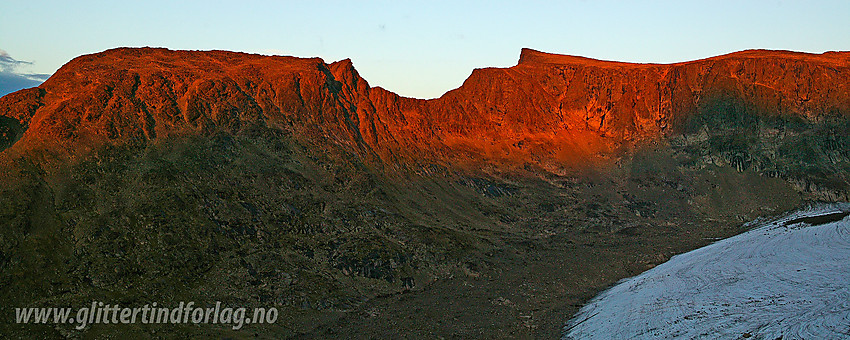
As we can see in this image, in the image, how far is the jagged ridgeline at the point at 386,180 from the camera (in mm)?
55844

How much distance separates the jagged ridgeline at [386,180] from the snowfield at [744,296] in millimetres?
8318

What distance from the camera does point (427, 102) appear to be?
144 m

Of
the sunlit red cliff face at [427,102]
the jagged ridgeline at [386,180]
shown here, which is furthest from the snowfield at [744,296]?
the sunlit red cliff face at [427,102]

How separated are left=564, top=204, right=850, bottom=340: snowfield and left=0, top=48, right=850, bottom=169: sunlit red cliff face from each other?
6505cm

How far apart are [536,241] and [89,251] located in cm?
6441

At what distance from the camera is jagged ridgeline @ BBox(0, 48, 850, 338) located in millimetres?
55844

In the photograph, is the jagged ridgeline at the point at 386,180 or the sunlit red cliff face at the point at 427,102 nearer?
the jagged ridgeline at the point at 386,180

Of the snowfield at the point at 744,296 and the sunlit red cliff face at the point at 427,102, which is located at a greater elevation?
the sunlit red cliff face at the point at 427,102

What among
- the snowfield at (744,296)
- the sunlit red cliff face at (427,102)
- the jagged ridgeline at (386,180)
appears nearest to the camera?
the snowfield at (744,296)

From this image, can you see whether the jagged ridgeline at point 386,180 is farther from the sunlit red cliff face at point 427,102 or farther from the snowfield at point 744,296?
the snowfield at point 744,296

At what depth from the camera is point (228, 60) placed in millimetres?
112875

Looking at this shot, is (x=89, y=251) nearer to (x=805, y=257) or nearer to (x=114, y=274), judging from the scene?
(x=114, y=274)

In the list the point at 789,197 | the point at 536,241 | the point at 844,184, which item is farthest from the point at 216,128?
the point at 844,184

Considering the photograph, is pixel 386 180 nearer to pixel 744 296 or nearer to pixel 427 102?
pixel 427 102
